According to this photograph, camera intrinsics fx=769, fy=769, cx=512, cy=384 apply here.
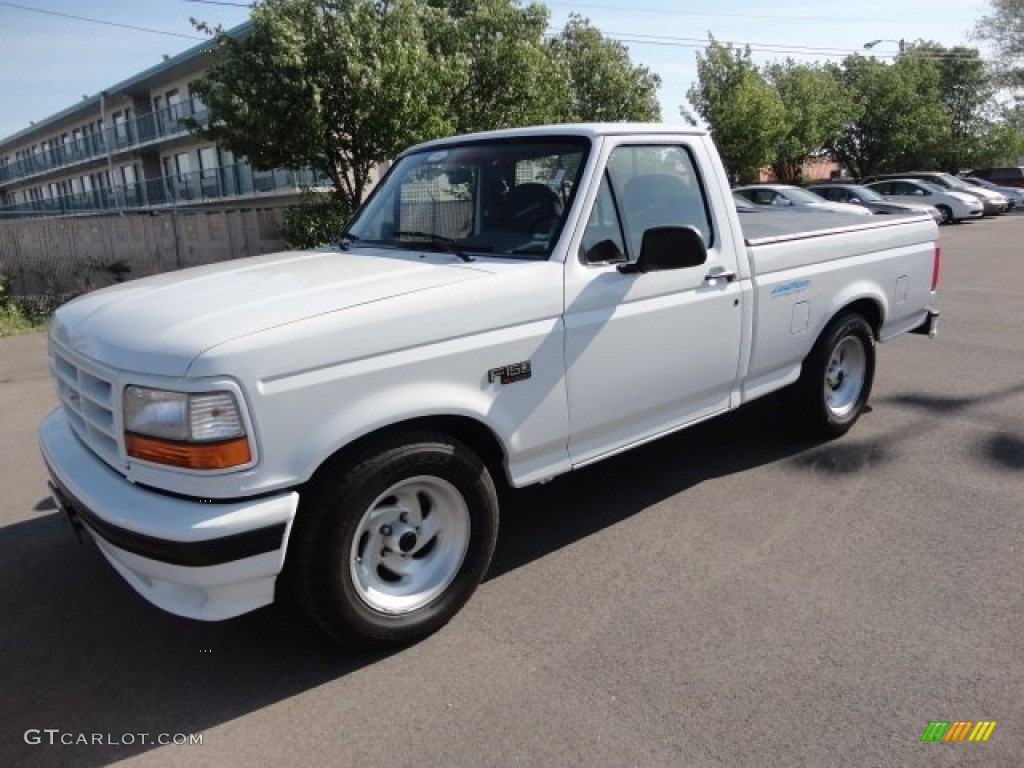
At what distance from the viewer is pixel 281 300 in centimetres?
281

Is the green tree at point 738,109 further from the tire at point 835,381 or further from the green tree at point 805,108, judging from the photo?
the tire at point 835,381

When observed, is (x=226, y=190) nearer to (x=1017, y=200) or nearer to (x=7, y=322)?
(x=7, y=322)

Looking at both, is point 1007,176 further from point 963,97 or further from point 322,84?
point 322,84

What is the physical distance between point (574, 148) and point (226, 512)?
2240mm

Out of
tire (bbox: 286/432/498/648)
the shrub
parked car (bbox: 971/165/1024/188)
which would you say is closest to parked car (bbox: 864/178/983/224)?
parked car (bbox: 971/165/1024/188)

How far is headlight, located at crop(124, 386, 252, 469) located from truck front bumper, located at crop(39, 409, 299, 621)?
15 cm

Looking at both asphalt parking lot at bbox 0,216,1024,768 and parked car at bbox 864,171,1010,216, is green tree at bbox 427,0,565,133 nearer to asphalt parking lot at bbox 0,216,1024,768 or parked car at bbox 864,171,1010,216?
asphalt parking lot at bbox 0,216,1024,768

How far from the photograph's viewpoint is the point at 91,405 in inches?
115

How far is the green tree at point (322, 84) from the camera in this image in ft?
41.4

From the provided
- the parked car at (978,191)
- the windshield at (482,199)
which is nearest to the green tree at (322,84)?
the windshield at (482,199)

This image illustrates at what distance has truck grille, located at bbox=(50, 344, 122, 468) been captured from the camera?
9.04 ft

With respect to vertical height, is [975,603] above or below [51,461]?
below

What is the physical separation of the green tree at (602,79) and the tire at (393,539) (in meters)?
24.1

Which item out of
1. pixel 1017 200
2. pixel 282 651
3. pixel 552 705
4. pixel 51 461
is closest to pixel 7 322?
pixel 51 461
